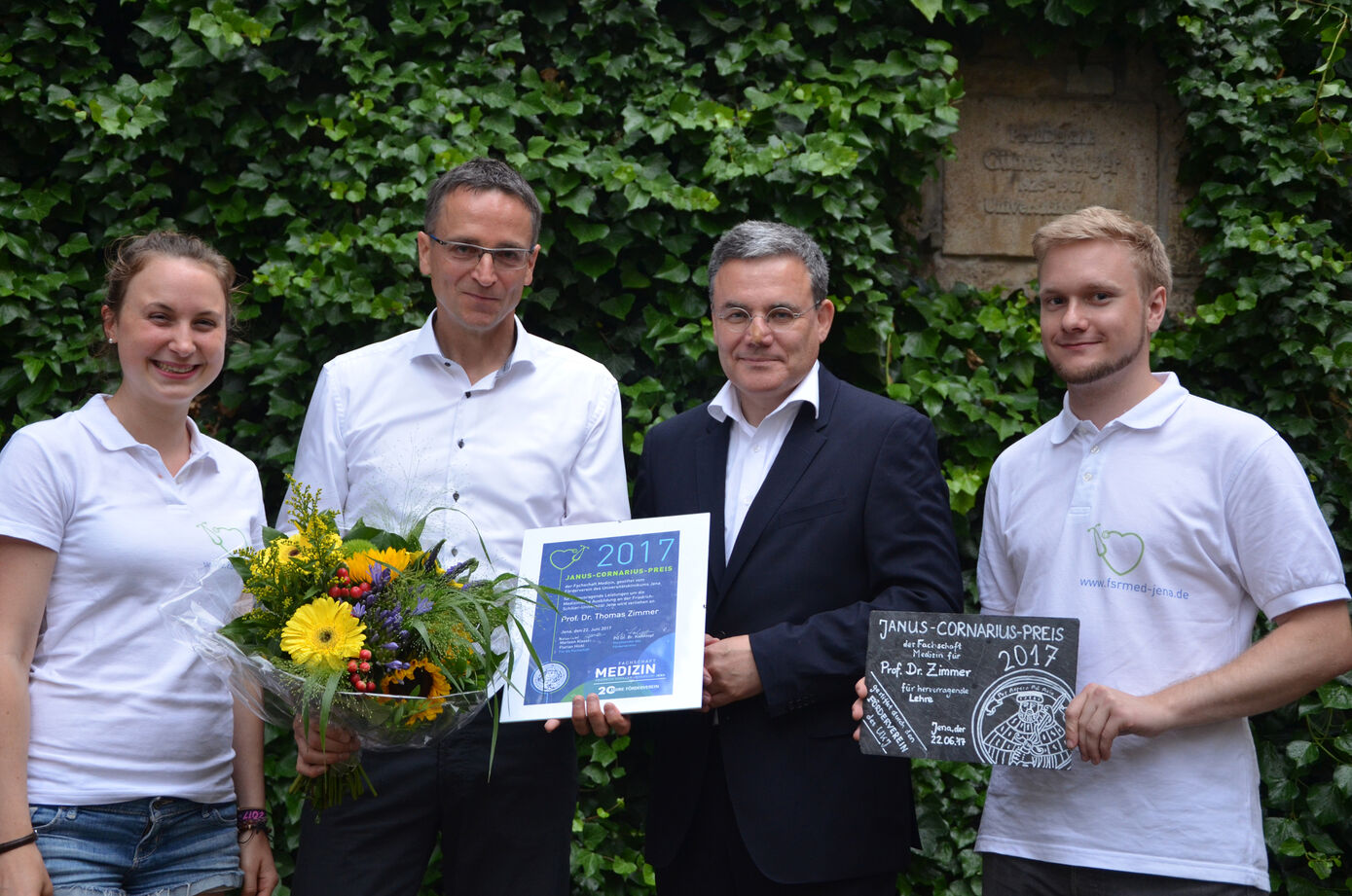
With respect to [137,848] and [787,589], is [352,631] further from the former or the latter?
[787,589]

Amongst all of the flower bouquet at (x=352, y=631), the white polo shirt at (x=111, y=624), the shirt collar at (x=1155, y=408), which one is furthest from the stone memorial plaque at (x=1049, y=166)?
the white polo shirt at (x=111, y=624)

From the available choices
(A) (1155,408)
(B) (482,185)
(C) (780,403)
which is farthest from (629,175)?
(A) (1155,408)

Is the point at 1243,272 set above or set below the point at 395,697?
above

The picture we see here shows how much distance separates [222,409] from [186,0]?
1470 millimetres

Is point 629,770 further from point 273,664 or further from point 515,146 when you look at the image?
point 515,146

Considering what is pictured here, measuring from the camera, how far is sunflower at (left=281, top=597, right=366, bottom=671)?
217cm

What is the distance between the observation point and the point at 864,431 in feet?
9.12

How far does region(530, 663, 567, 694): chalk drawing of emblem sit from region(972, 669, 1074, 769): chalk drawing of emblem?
0.91 meters

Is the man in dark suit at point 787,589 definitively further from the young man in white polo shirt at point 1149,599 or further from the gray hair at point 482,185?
the gray hair at point 482,185

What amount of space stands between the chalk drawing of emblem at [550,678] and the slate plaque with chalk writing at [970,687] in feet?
2.22

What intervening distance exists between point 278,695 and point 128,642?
0.47 meters

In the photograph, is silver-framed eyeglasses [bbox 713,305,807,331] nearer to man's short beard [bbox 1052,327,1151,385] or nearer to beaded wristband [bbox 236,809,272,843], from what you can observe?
man's short beard [bbox 1052,327,1151,385]

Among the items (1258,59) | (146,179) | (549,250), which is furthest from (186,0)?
(1258,59)

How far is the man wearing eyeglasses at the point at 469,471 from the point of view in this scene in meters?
2.72
